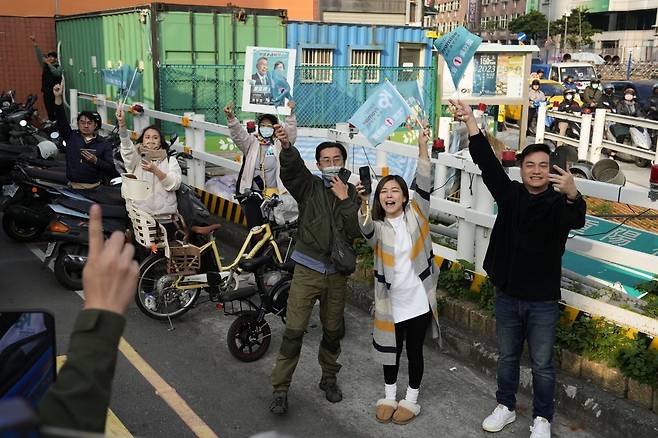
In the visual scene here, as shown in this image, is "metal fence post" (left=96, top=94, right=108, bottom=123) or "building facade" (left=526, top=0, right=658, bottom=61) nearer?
"metal fence post" (left=96, top=94, right=108, bottom=123)

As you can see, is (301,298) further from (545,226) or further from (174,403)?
(545,226)

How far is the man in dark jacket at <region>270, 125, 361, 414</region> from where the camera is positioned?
15.2 ft

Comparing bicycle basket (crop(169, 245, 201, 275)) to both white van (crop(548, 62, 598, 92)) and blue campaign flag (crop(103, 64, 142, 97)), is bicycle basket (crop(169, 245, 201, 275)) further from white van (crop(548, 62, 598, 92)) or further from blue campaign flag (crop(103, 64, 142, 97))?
white van (crop(548, 62, 598, 92))

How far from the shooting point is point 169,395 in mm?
4996

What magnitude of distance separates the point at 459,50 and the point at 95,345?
162 inches

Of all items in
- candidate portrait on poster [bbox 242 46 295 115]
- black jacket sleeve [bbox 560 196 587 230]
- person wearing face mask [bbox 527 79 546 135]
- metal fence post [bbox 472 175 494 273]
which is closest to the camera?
black jacket sleeve [bbox 560 196 587 230]

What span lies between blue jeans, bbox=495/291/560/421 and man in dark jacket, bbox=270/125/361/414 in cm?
104

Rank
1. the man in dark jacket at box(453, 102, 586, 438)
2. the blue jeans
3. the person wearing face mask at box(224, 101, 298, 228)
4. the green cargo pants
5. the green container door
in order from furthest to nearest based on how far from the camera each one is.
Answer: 1. the green container door
2. the person wearing face mask at box(224, 101, 298, 228)
3. the green cargo pants
4. the blue jeans
5. the man in dark jacket at box(453, 102, 586, 438)

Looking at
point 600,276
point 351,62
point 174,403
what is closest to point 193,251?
point 174,403

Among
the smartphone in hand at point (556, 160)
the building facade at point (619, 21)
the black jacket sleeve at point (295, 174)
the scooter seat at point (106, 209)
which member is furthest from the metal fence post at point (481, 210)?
the building facade at point (619, 21)

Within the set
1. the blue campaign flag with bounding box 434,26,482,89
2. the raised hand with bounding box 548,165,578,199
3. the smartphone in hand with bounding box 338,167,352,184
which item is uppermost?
the blue campaign flag with bounding box 434,26,482,89

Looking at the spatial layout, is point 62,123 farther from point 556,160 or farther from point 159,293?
point 556,160

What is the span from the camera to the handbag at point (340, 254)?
15.1 ft

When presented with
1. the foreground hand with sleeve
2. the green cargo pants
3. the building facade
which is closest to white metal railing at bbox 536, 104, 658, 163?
the green cargo pants
